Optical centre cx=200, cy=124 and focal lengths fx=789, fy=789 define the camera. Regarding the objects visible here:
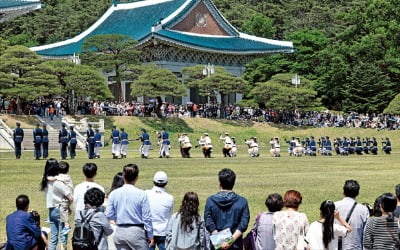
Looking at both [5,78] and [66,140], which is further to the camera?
[5,78]

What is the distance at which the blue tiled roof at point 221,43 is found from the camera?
5731cm

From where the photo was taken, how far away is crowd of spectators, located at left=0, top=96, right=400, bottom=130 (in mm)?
51688

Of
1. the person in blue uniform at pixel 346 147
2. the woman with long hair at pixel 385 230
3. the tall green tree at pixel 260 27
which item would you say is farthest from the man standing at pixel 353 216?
the tall green tree at pixel 260 27

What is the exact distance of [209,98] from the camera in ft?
207

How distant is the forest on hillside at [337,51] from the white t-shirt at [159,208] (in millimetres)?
46324

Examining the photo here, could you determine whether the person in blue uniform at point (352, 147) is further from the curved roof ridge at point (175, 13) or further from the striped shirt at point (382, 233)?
the striped shirt at point (382, 233)

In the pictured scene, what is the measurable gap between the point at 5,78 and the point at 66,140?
51.2ft

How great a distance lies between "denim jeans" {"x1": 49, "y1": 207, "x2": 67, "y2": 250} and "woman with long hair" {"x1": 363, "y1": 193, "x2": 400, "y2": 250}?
4281mm

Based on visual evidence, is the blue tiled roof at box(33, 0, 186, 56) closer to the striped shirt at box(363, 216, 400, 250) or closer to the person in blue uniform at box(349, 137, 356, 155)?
the person in blue uniform at box(349, 137, 356, 155)

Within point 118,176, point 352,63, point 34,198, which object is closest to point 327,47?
point 352,63

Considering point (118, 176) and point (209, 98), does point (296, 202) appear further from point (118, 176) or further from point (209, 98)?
point (209, 98)

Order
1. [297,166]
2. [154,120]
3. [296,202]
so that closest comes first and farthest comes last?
[296,202]
[297,166]
[154,120]

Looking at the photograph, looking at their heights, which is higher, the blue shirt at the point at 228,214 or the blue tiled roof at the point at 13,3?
the blue tiled roof at the point at 13,3

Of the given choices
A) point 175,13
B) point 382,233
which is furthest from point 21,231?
point 175,13
